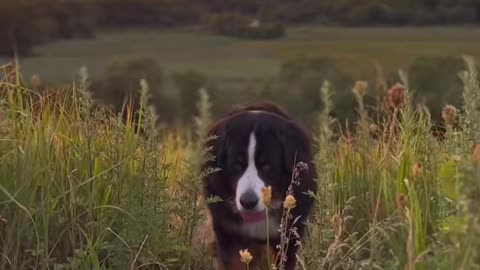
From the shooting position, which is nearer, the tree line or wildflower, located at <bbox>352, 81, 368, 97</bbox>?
wildflower, located at <bbox>352, 81, 368, 97</bbox>

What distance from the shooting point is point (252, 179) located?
405 cm

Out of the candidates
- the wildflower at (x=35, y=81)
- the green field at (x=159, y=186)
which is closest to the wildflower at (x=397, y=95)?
the green field at (x=159, y=186)

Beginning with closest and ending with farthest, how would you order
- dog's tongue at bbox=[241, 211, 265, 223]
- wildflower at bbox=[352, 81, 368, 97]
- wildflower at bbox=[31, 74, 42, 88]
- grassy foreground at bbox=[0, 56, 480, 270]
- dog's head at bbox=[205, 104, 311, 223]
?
grassy foreground at bbox=[0, 56, 480, 270] → wildflower at bbox=[352, 81, 368, 97] → dog's head at bbox=[205, 104, 311, 223] → dog's tongue at bbox=[241, 211, 265, 223] → wildflower at bbox=[31, 74, 42, 88]

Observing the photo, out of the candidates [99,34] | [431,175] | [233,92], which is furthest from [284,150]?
[99,34]

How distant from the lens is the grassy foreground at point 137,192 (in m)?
3.38

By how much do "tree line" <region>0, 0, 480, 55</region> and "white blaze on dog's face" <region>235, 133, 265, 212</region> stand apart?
4919 mm

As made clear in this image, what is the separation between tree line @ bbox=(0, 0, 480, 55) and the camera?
9.82m

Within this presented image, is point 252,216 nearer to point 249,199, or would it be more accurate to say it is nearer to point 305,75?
point 249,199

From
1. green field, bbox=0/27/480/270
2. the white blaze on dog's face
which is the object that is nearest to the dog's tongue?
the white blaze on dog's face

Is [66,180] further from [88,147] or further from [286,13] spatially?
[286,13]

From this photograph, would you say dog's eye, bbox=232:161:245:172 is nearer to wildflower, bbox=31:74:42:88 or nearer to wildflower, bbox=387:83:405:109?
wildflower, bbox=387:83:405:109

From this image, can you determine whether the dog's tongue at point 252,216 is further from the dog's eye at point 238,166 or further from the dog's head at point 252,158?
the dog's eye at point 238,166

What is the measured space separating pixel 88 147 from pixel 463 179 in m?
2.06

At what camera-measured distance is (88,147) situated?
400 cm
